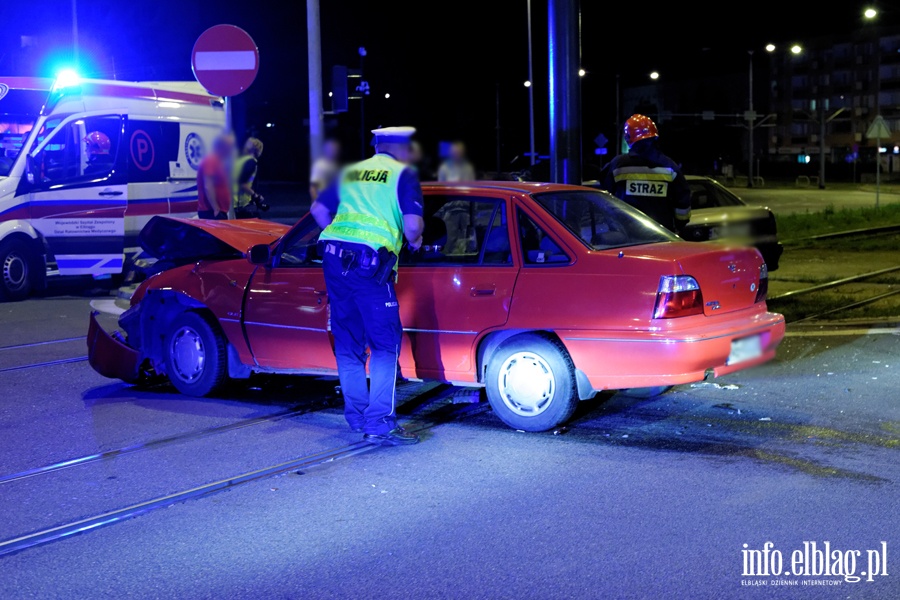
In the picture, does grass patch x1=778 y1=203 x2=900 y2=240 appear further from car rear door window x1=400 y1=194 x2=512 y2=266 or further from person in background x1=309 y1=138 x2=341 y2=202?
person in background x1=309 y1=138 x2=341 y2=202

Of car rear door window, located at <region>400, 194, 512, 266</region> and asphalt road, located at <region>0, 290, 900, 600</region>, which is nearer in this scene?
asphalt road, located at <region>0, 290, 900, 600</region>

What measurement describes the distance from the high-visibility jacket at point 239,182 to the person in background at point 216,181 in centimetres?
8

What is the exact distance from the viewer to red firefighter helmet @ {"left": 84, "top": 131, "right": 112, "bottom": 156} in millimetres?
14305

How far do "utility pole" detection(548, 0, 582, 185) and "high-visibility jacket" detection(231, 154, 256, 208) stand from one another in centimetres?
305

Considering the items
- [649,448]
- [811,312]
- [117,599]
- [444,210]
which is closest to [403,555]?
[117,599]

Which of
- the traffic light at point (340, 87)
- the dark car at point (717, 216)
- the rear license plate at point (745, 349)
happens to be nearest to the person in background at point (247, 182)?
the traffic light at point (340, 87)

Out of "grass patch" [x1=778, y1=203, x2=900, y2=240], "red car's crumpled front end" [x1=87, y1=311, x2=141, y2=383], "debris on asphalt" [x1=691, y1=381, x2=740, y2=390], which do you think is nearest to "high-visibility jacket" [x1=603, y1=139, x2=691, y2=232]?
"debris on asphalt" [x1=691, y1=381, x2=740, y2=390]

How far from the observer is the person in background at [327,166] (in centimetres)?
630

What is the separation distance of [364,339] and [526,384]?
0.98m

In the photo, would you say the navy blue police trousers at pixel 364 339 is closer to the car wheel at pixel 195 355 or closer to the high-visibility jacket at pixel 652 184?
the car wheel at pixel 195 355

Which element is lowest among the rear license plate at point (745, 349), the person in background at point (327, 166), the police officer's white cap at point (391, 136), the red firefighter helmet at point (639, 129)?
the rear license plate at point (745, 349)

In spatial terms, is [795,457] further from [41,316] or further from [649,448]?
[41,316]

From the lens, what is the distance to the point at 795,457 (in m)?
5.70

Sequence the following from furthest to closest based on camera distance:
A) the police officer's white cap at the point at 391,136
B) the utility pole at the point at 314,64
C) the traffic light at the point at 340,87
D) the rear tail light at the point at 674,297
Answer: the traffic light at the point at 340,87 < the utility pole at the point at 314,64 < the police officer's white cap at the point at 391,136 < the rear tail light at the point at 674,297
